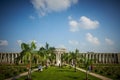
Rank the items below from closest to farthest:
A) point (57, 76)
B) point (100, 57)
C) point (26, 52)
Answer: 1. point (26, 52)
2. point (57, 76)
3. point (100, 57)

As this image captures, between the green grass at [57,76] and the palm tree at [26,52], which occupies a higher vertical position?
the palm tree at [26,52]

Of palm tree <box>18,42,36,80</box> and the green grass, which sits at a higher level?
palm tree <box>18,42,36,80</box>

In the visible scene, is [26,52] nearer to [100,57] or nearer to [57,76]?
[57,76]

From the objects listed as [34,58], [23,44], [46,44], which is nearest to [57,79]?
[34,58]

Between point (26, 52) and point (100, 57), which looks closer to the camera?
point (26, 52)

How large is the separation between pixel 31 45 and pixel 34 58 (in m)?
3.82

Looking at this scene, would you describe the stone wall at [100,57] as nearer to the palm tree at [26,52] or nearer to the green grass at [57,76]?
the green grass at [57,76]

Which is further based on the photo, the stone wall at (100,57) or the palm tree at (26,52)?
the stone wall at (100,57)

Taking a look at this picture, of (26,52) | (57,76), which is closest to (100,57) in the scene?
(57,76)

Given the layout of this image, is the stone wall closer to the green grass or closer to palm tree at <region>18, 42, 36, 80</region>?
the green grass

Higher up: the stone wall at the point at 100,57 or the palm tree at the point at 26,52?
the palm tree at the point at 26,52

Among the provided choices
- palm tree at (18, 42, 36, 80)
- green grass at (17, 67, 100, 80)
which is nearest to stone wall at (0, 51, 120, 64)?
green grass at (17, 67, 100, 80)

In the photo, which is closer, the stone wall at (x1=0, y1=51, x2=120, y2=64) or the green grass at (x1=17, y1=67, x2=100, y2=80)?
the green grass at (x1=17, y1=67, x2=100, y2=80)

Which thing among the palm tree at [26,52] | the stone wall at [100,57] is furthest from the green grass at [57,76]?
the stone wall at [100,57]
